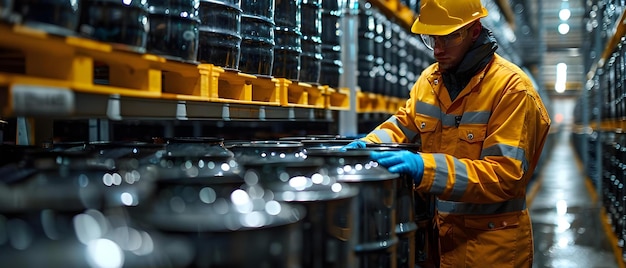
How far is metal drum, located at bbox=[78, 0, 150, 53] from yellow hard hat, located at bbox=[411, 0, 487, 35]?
1655 mm

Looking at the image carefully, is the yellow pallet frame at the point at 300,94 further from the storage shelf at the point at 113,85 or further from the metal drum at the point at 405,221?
the metal drum at the point at 405,221

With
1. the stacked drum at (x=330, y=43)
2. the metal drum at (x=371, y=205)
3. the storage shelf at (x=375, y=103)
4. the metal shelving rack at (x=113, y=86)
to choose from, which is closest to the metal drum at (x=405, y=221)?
the metal drum at (x=371, y=205)

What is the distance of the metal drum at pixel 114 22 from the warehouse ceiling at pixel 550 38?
1459cm

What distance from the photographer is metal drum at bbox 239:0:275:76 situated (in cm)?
327

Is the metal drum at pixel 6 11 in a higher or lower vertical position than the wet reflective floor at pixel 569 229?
higher

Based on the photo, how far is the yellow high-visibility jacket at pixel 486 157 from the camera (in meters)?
2.96

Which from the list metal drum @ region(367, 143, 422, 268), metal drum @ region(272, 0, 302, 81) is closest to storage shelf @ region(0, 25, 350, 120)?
metal drum @ region(272, 0, 302, 81)

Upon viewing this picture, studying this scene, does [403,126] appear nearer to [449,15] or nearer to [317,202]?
[449,15]

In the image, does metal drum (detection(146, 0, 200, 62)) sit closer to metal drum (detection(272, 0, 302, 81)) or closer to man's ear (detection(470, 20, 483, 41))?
metal drum (detection(272, 0, 302, 81))

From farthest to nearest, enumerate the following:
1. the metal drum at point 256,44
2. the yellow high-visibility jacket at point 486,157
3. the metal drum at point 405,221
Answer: the metal drum at point 256,44 → the yellow high-visibility jacket at point 486,157 → the metal drum at point 405,221

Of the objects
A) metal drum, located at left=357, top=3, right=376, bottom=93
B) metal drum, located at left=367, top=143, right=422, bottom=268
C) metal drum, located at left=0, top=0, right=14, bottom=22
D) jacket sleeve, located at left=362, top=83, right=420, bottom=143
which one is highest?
metal drum, located at left=357, top=3, right=376, bottom=93

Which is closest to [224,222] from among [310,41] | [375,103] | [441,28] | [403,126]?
[441,28]

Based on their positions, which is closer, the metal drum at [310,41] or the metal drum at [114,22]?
the metal drum at [114,22]

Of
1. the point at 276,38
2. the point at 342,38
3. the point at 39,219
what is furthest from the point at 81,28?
the point at 342,38
